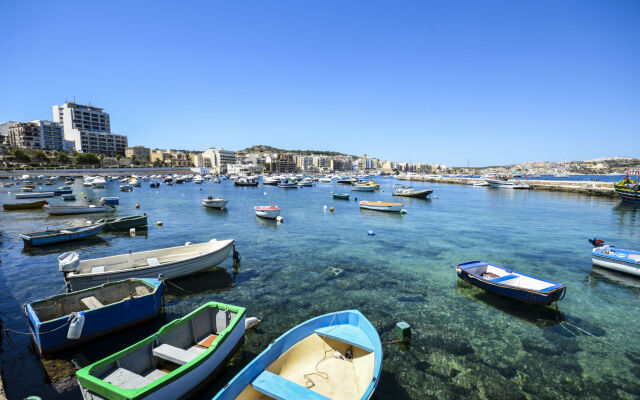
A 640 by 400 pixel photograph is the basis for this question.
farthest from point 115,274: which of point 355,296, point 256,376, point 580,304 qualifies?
point 580,304

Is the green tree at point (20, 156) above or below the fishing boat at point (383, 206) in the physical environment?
above

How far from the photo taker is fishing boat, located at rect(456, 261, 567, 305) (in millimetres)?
11453

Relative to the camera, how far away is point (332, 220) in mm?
34312

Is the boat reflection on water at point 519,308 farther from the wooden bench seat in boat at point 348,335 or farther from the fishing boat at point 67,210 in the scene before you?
the fishing boat at point 67,210

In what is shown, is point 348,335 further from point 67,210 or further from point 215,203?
point 67,210

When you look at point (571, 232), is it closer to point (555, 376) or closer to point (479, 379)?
point (555, 376)

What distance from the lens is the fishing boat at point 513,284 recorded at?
11.5m

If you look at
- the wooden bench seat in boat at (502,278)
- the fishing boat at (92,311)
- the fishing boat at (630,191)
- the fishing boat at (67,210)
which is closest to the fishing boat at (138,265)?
the fishing boat at (92,311)

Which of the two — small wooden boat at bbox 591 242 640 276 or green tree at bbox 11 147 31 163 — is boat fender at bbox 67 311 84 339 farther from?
green tree at bbox 11 147 31 163

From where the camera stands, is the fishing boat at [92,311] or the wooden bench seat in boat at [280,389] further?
the fishing boat at [92,311]

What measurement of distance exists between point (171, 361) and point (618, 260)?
2336 centimetres

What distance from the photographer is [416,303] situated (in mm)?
12594

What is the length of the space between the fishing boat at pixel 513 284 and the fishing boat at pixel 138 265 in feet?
43.6

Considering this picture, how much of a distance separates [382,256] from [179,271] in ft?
42.8
